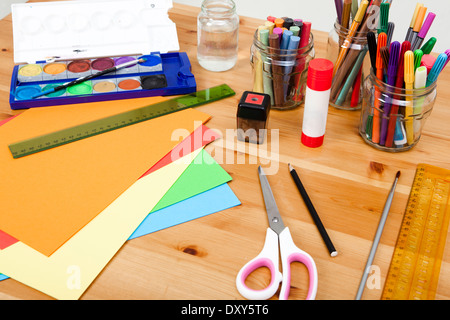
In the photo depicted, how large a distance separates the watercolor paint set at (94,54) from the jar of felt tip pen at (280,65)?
0.19 meters

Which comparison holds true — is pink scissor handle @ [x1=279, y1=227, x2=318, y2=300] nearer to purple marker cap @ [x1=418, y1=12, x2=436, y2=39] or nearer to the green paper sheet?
the green paper sheet

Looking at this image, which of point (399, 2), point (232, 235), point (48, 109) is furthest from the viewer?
point (399, 2)

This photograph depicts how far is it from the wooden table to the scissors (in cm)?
2

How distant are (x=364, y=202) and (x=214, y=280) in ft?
1.11

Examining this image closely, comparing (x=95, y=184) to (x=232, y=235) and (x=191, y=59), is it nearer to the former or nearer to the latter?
(x=232, y=235)

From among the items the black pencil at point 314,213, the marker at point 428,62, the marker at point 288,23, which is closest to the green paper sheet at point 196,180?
the black pencil at point 314,213

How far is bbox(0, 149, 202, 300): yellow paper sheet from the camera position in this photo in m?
0.80

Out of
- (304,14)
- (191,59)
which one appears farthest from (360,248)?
(304,14)

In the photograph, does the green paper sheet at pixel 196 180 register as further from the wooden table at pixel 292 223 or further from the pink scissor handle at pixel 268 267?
the pink scissor handle at pixel 268 267

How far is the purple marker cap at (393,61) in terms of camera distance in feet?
2.99

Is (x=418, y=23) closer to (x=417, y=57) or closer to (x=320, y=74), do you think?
(x=417, y=57)

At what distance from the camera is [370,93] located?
3.35ft

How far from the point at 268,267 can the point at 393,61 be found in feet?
1.49

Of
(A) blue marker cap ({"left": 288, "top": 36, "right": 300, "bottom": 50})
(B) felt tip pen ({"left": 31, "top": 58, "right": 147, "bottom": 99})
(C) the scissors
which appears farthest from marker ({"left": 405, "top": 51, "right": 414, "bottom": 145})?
(B) felt tip pen ({"left": 31, "top": 58, "right": 147, "bottom": 99})
